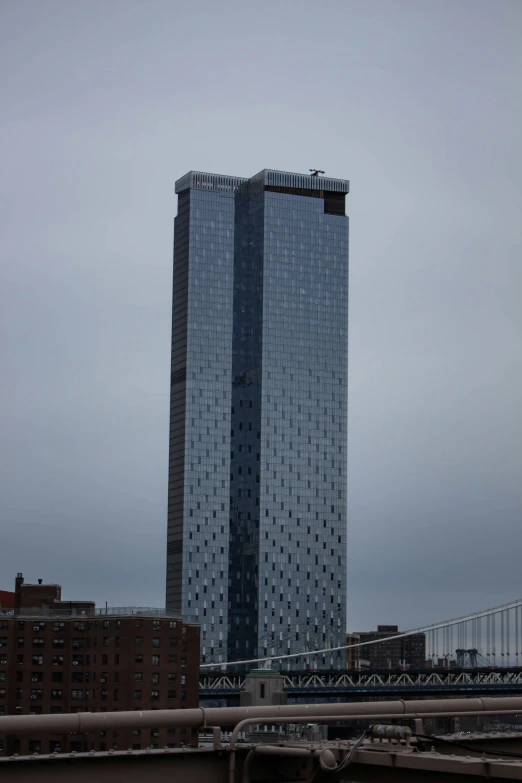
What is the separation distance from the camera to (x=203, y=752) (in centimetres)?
1312

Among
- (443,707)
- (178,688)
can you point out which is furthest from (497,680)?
(443,707)

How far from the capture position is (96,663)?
124875mm

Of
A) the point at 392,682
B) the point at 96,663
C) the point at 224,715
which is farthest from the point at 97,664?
the point at 224,715

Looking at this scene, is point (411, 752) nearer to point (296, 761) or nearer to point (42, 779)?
point (296, 761)

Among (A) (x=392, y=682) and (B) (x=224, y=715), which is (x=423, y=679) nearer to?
(A) (x=392, y=682)

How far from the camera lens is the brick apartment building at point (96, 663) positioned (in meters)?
123

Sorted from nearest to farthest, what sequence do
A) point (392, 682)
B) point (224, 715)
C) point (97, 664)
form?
point (224, 715)
point (97, 664)
point (392, 682)

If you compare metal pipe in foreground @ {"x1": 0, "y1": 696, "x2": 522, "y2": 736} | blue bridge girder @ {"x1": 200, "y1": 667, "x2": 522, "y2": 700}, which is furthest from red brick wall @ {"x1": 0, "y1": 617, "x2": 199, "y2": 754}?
metal pipe in foreground @ {"x1": 0, "y1": 696, "x2": 522, "y2": 736}

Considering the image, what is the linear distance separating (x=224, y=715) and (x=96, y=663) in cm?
11563

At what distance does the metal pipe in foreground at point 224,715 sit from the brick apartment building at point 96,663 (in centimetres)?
11006

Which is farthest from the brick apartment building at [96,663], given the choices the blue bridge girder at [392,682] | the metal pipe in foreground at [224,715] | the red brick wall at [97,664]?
the metal pipe in foreground at [224,715]

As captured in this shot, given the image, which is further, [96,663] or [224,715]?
[96,663]

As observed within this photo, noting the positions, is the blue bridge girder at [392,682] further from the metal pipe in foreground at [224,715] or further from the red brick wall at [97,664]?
the metal pipe in foreground at [224,715]

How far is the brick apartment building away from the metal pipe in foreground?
110 m
